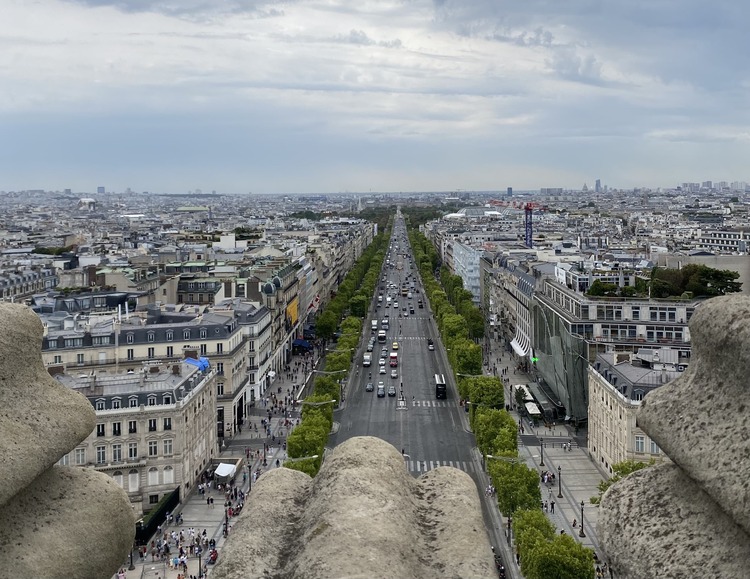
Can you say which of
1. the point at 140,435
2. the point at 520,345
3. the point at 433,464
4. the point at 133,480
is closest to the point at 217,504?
the point at 133,480

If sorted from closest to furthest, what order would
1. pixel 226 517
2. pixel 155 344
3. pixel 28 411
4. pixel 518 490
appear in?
1. pixel 28 411
2. pixel 518 490
3. pixel 226 517
4. pixel 155 344

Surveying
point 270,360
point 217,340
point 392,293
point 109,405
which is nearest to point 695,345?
point 109,405

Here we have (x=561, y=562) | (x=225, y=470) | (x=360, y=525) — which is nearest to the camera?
(x=360, y=525)

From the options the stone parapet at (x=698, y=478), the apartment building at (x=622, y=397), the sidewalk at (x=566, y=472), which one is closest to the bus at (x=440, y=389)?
the sidewalk at (x=566, y=472)

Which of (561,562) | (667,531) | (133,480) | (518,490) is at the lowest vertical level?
(133,480)

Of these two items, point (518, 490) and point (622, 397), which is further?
point (622, 397)

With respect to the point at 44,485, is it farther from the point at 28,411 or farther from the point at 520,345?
the point at 520,345

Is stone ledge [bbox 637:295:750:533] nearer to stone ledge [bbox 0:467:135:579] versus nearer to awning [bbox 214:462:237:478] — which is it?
stone ledge [bbox 0:467:135:579]

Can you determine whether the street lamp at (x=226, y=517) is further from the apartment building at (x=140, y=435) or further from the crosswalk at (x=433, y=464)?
the crosswalk at (x=433, y=464)
